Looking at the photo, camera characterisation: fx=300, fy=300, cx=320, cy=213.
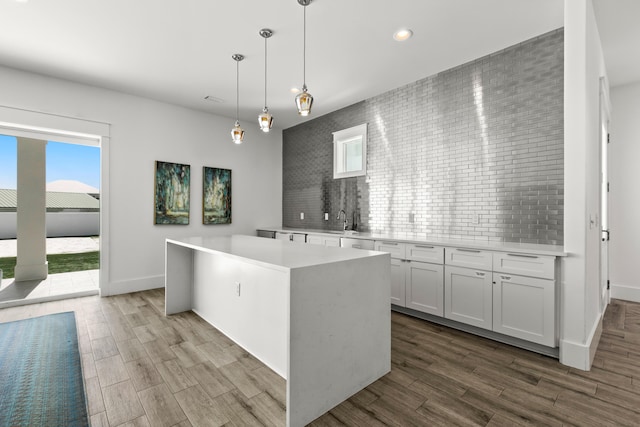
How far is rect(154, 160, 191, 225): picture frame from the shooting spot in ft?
15.6

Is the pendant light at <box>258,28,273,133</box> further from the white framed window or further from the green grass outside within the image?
the green grass outside

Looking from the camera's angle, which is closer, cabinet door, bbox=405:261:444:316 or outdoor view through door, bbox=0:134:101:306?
cabinet door, bbox=405:261:444:316

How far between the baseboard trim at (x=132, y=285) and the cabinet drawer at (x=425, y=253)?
3848mm

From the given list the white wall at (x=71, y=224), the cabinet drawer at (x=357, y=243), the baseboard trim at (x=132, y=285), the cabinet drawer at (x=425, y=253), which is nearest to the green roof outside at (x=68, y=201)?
the white wall at (x=71, y=224)

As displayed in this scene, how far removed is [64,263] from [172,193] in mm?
2828

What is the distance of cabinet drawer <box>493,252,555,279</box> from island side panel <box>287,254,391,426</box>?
4.08ft

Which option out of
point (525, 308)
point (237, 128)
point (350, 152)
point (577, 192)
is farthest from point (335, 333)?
point (350, 152)

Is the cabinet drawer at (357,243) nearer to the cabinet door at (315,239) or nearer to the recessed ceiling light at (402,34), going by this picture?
the cabinet door at (315,239)

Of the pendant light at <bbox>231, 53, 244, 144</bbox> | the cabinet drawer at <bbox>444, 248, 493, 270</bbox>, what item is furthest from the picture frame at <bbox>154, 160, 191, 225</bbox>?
the cabinet drawer at <bbox>444, 248, 493, 270</bbox>

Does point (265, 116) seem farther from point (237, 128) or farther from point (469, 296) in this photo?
point (469, 296)

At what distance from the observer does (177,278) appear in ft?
11.5

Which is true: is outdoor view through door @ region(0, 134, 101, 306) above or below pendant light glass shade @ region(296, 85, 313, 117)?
below

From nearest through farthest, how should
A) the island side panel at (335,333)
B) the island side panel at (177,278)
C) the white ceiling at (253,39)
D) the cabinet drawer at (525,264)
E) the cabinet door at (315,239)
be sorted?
1. the island side panel at (335,333)
2. the cabinet drawer at (525,264)
3. the white ceiling at (253,39)
4. the island side panel at (177,278)
5. the cabinet door at (315,239)

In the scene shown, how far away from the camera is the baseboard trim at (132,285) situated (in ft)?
14.1
